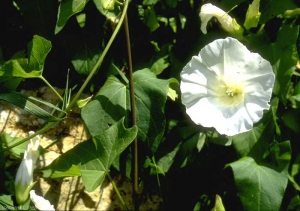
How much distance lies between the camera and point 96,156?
151cm

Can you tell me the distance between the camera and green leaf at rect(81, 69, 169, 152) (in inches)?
59.2

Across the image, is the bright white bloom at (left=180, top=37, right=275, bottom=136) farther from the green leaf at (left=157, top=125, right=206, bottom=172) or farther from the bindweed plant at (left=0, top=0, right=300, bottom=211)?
the green leaf at (left=157, top=125, right=206, bottom=172)

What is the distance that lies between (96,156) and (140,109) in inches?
6.6

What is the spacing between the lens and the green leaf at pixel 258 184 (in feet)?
5.04

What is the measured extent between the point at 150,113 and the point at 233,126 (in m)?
0.22

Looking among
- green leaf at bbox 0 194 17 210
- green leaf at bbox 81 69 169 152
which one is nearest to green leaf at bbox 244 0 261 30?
green leaf at bbox 81 69 169 152

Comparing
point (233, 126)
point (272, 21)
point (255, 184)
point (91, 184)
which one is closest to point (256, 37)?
point (272, 21)

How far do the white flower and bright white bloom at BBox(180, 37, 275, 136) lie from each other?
0.10m

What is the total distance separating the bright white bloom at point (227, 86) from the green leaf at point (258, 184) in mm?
154

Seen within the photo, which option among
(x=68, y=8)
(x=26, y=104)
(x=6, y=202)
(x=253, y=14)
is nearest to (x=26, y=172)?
(x=6, y=202)

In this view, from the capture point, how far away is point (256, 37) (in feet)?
5.29

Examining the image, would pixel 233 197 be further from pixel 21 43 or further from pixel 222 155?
pixel 21 43

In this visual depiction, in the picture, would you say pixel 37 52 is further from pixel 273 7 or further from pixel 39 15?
pixel 273 7

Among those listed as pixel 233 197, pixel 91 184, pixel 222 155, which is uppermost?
pixel 91 184
